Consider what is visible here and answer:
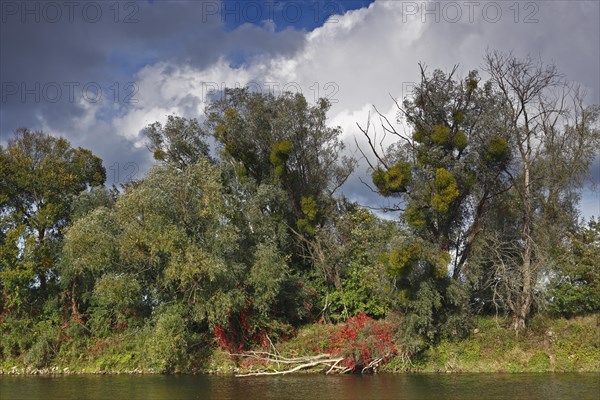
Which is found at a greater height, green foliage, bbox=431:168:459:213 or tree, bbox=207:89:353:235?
tree, bbox=207:89:353:235

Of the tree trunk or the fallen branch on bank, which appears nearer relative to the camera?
the fallen branch on bank

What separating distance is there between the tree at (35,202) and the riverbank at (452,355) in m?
6.13

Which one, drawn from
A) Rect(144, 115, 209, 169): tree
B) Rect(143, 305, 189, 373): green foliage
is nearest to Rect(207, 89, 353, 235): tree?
Rect(144, 115, 209, 169): tree

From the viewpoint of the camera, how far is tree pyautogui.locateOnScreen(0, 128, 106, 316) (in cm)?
3831

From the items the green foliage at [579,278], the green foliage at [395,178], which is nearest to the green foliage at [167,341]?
the green foliage at [395,178]

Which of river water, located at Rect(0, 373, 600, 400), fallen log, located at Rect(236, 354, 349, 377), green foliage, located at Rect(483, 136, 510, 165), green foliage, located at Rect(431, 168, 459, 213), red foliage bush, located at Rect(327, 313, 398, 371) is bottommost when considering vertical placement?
river water, located at Rect(0, 373, 600, 400)

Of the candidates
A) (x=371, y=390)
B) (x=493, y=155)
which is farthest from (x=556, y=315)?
(x=371, y=390)

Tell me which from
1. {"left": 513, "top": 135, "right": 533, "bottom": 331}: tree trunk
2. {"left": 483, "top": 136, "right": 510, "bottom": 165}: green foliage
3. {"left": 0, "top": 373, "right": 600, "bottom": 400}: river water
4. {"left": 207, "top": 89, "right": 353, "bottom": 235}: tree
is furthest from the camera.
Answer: {"left": 207, "top": 89, "right": 353, "bottom": 235}: tree

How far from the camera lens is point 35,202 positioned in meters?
41.1

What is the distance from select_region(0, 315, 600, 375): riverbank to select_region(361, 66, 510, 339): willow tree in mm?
1601

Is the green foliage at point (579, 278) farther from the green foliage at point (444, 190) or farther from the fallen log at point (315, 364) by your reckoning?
the fallen log at point (315, 364)

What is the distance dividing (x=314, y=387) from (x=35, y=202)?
25684 millimetres

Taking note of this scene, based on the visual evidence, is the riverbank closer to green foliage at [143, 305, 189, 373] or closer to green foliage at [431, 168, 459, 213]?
green foliage at [143, 305, 189, 373]

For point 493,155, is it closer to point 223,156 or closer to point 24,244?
point 223,156
